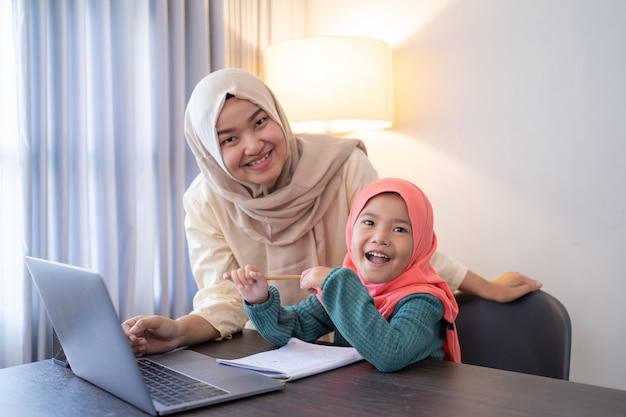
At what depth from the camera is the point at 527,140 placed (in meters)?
2.37

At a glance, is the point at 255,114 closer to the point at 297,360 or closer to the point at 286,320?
the point at 286,320

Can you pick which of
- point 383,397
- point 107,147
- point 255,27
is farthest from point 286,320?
point 255,27

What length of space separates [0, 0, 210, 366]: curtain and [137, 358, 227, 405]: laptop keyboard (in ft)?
3.19

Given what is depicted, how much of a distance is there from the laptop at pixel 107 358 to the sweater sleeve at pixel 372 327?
171 millimetres

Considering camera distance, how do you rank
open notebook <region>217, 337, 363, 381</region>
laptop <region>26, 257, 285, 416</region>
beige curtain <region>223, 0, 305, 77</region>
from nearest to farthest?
laptop <region>26, 257, 285, 416</region> < open notebook <region>217, 337, 363, 381</region> < beige curtain <region>223, 0, 305, 77</region>

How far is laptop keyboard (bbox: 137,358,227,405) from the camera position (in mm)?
962

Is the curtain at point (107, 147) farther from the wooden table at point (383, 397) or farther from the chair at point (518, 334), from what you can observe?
the chair at point (518, 334)

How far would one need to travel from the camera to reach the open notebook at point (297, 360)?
3.59 ft

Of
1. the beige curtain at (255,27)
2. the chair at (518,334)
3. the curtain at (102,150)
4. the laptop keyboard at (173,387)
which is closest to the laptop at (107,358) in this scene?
the laptop keyboard at (173,387)

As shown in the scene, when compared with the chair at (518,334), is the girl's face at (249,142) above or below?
above

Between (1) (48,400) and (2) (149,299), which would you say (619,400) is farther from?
(2) (149,299)

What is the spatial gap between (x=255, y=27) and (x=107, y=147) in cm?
106

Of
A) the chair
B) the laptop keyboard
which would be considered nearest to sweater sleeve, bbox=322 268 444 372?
the laptop keyboard

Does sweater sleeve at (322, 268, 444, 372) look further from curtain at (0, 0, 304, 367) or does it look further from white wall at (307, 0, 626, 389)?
white wall at (307, 0, 626, 389)
